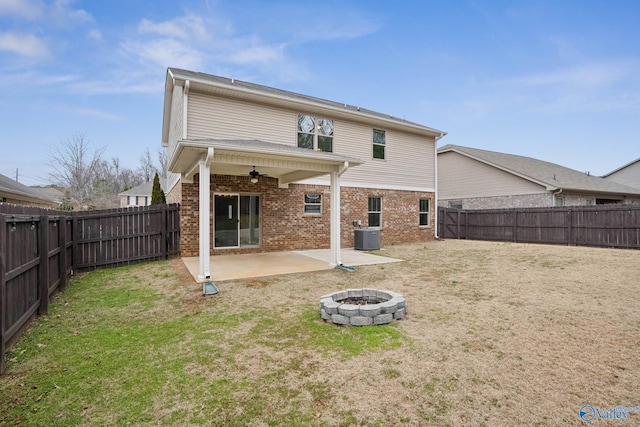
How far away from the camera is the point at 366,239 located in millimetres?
12359

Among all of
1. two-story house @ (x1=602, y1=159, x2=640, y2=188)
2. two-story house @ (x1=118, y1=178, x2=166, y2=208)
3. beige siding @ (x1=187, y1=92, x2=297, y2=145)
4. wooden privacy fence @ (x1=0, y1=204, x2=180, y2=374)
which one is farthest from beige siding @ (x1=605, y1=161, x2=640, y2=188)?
two-story house @ (x1=118, y1=178, x2=166, y2=208)

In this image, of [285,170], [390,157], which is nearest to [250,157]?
[285,170]

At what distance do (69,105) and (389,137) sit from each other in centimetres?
2591

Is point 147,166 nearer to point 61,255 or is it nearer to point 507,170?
point 61,255

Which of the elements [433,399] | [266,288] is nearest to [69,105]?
[266,288]

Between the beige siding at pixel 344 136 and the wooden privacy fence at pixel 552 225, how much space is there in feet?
12.4

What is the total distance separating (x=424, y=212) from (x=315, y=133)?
7076 millimetres

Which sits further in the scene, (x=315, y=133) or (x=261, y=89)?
(x=315, y=133)

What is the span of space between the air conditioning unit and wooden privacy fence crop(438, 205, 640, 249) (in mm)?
6968

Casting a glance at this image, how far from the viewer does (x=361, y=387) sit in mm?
2910

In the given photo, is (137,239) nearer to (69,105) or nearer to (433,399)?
(433,399)

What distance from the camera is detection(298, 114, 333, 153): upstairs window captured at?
1188cm

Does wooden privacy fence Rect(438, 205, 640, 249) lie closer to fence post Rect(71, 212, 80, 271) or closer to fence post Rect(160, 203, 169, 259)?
fence post Rect(160, 203, 169, 259)

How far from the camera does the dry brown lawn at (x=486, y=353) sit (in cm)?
259
